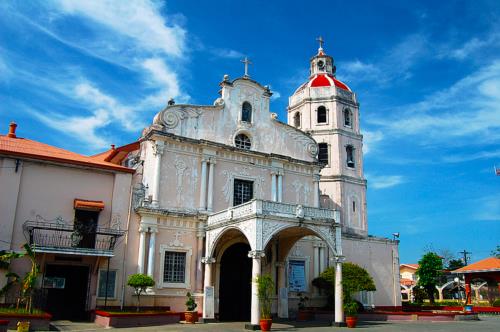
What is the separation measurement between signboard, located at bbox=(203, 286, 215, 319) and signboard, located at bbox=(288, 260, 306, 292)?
5.28 meters

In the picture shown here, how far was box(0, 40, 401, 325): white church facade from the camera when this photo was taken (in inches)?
774

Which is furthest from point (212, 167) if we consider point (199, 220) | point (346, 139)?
point (346, 139)

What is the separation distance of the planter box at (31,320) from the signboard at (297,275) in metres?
12.7

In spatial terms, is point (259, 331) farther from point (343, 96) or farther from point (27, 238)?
point (343, 96)

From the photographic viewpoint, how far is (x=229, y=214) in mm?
20016

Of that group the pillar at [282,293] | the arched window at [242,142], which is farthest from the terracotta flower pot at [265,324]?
the arched window at [242,142]

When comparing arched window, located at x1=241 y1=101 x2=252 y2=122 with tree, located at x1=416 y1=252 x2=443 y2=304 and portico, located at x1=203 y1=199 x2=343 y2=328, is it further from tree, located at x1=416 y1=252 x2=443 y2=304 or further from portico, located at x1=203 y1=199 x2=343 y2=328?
tree, located at x1=416 y1=252 x2=443 y2=304

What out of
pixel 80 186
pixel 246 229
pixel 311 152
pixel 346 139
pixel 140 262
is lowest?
pixel 140 262

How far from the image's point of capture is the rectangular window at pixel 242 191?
79.0 feet

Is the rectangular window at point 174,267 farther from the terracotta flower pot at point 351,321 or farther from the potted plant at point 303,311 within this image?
the terracotta flower pot at point 351,321

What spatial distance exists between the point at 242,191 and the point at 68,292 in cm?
959

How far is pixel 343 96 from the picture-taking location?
3156 centimetres

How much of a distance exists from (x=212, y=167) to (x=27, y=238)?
29.4 ft

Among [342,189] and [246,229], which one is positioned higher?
[342,189]
